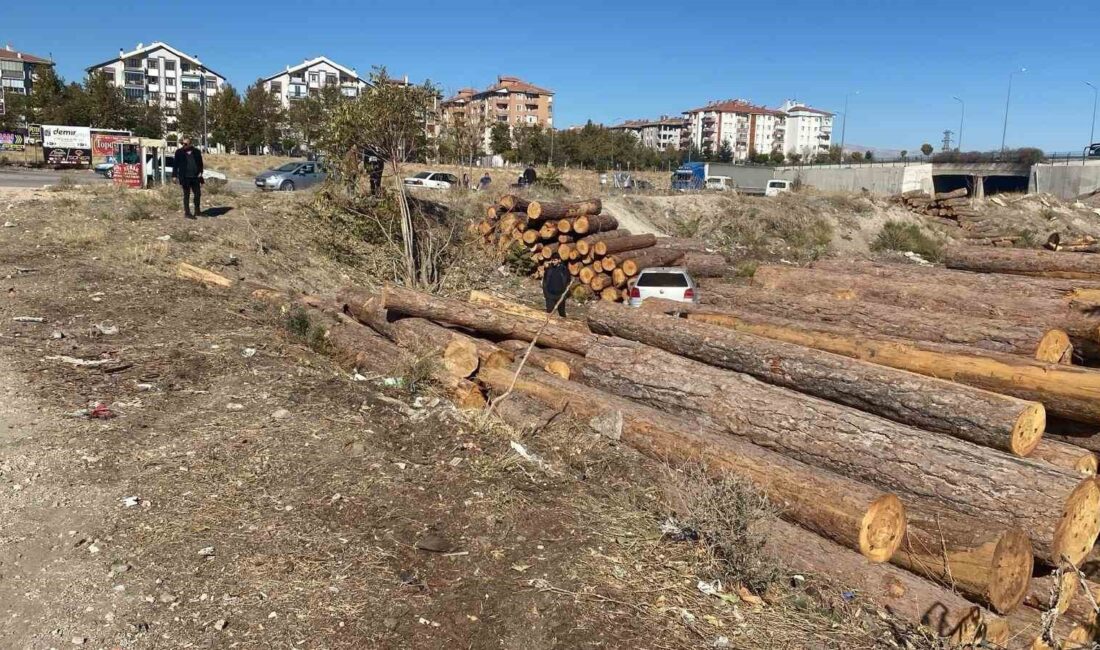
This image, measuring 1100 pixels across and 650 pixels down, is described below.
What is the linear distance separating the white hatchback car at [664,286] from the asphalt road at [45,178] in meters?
19.8

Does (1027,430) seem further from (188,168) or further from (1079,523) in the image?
(188,168)

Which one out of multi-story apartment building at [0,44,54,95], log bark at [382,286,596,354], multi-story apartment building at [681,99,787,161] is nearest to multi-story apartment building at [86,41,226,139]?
multi-story apartment building at [0,44,54,95]

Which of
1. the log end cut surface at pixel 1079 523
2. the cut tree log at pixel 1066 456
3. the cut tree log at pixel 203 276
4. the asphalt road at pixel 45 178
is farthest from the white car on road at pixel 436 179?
the log end cut surface at pixel 1079 523

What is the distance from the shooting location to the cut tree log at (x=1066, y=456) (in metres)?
5.24

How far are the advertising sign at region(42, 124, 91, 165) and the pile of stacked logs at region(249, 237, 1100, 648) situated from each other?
3764 centimetres

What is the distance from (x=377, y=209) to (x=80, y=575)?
42.2 feet

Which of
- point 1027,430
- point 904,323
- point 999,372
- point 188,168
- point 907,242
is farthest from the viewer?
point 907,242

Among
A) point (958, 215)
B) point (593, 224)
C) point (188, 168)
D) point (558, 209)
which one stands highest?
point (958, 215)

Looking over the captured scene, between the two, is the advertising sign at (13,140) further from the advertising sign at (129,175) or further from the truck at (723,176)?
the truck at (723,176)

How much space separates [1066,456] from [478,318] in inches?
222

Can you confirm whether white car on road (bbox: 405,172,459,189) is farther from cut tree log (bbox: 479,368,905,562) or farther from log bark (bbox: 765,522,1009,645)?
log bark (bbox: 765,522,1009,645)

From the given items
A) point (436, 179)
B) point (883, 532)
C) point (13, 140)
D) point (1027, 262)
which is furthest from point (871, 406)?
point (13, 140)

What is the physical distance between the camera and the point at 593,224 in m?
17.0

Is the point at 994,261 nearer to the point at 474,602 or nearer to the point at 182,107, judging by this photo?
the point at 474,602
